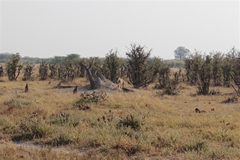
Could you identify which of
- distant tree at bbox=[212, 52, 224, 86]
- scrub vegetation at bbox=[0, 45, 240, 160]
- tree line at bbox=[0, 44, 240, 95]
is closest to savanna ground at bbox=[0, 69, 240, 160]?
scrub vegetation at bbox=[0, 45, 240, 160]

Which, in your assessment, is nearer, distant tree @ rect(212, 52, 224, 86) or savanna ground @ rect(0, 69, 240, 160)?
savanna ground @ rect(0, 69, 240, 160)

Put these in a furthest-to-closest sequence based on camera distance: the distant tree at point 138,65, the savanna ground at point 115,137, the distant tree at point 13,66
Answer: the distant tree at point 13,66 < the distant tree at point 138,65 < the savanna ground at point 115,137

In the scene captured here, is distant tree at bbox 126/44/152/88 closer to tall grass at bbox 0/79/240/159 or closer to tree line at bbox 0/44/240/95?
tree line at bbox 0/44/240/95

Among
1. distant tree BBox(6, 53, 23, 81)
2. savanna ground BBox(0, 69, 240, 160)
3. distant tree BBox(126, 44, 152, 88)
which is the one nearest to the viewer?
savanna ground BBox(0, 69, 240, 160)

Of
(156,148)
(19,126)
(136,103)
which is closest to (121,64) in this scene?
(136,103)

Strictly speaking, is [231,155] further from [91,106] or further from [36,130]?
Answer: [91,106]

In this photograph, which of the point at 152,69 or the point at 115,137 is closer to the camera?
the point at 115,137

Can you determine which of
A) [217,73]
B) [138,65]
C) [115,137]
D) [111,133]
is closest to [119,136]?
[115,137]

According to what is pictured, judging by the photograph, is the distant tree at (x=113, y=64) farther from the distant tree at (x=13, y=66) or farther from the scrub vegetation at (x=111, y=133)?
the scrub vegetation at (x=111, y=133)

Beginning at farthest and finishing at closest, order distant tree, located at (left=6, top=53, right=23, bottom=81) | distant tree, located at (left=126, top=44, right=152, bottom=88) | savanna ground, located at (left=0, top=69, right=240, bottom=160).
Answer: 1. distant tree, located at (left=6, top=53, right=23, bottom=81)
2. distant tree, located at (left=126, top=44, right=152, bottom=88)
3. savanna ground, located at (left=0, top=69, right=240, bottom=160)

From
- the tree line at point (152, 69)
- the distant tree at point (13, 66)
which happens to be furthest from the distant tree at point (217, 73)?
the distant tree at point (13, 66)

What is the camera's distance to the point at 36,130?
7.57 meters

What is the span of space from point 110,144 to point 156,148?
98 centimetres

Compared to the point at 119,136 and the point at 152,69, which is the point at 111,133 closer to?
the point at 119,136
